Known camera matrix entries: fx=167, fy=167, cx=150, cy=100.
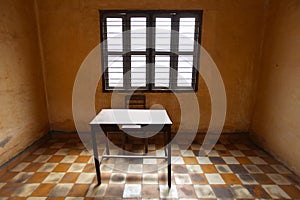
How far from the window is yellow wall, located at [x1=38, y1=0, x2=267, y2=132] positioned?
0.14 meters

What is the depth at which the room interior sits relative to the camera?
2113mm

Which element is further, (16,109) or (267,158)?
(267,158)

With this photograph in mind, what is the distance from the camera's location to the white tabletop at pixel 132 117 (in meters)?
2.05

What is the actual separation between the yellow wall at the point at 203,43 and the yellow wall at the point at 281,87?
0.23m

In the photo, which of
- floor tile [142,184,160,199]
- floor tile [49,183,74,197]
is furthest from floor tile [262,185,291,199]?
floor tile [49,183,74,197]

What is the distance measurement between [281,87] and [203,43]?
4.74 ft

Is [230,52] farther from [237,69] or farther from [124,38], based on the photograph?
[124,38]

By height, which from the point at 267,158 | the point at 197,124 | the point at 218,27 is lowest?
the point at 267,158

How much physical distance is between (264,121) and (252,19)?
6.03 ft

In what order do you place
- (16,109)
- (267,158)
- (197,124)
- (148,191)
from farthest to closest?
(197,124) < (267,158) < (16,109) < (148,191)

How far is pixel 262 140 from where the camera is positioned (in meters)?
3.04

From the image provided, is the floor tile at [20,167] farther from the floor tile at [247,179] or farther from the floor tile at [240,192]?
the floor tile at [247,179]

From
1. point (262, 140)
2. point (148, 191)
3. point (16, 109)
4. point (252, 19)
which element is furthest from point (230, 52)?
point (16, 109)

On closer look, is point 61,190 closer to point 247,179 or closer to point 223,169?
point 223,169
